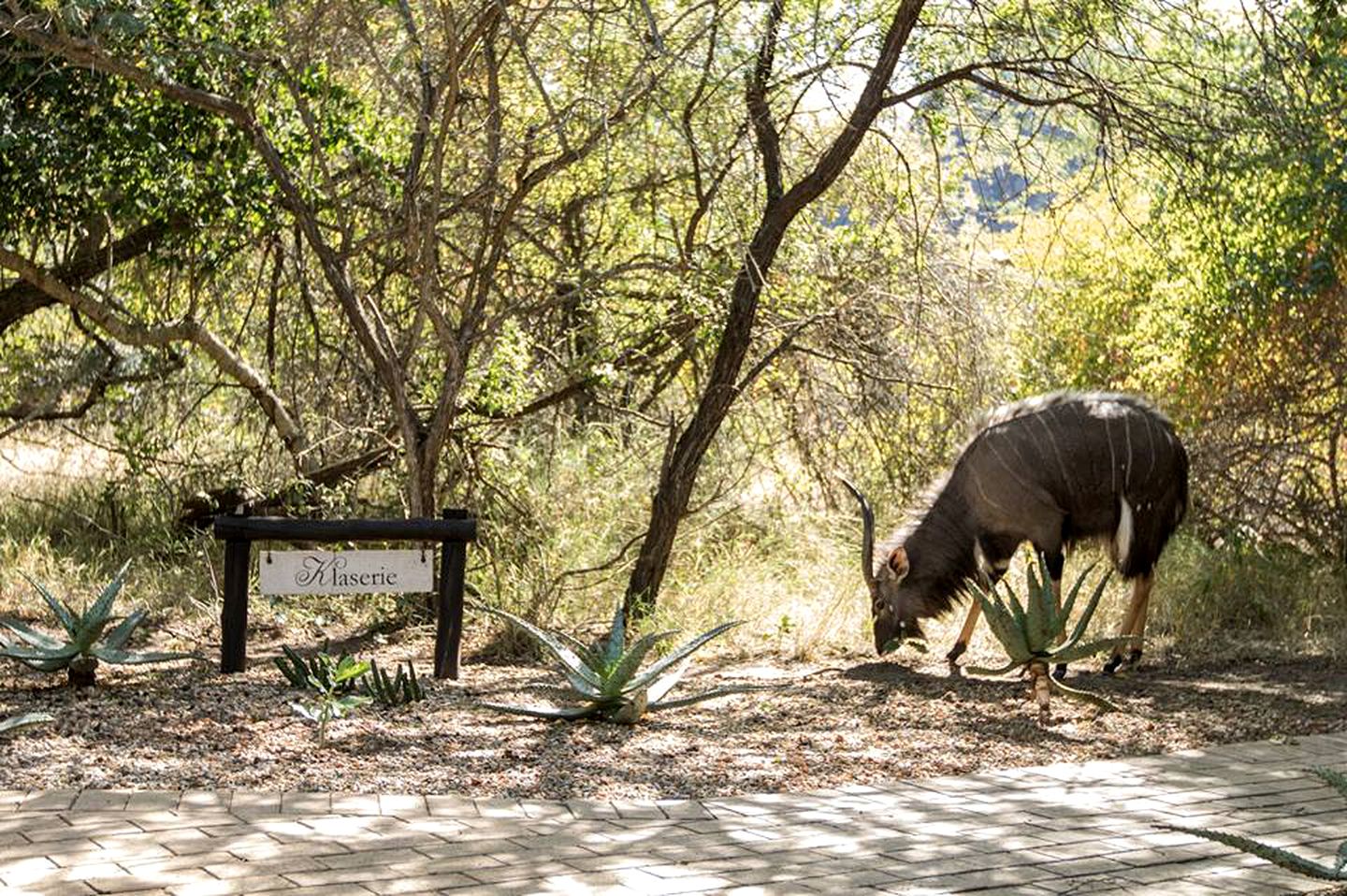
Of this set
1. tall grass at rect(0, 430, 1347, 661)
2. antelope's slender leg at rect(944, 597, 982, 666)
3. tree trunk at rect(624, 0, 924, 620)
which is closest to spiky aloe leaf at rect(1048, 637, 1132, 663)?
antelope's slender leg at rect(944, 597, 982, 666)

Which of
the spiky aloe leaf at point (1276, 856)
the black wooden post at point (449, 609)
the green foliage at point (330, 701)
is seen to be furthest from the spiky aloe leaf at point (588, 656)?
the spiky aloe leaf at point (1276, 856)

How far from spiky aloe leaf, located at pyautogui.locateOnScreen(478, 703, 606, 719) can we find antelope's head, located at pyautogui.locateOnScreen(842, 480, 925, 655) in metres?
2.67

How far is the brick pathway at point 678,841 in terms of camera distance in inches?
200

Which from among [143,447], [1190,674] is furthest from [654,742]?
[143,447]

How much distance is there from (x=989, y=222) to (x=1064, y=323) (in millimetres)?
6262

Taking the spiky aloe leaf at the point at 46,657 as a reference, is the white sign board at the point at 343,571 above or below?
above

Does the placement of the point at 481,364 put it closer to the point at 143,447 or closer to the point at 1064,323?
the point at 143,447

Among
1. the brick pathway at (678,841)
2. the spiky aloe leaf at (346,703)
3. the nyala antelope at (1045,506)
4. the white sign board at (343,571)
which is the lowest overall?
the brick pathway at (678,841)

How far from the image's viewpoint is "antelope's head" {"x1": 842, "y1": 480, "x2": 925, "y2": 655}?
396 inches

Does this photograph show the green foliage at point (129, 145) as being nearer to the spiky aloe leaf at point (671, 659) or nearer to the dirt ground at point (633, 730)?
the dirt ground at point (633, 730)

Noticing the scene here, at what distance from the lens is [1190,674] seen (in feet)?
32.5

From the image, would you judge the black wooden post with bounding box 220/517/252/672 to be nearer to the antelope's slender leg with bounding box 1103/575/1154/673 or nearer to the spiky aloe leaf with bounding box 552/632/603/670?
the spiky aloe leaf with bounding box 552/632/603/670

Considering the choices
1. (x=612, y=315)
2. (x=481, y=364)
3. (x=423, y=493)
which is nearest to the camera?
(x=423, y=493)

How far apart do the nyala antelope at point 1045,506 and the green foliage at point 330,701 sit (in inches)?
136
